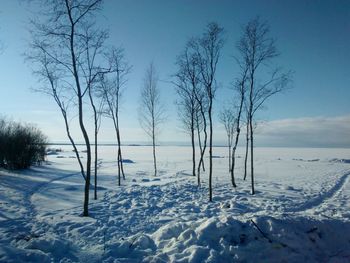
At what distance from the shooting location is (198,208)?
1230 cm

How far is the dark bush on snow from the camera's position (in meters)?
29.3

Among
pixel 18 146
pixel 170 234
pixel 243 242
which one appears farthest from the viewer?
pixel 18 146

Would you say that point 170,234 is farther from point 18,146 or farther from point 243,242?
point 18,146

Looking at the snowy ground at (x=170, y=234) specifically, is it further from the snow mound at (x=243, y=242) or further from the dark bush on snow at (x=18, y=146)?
the dark bush on snow at (x=18, y=146)

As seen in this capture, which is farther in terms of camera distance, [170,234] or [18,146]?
[18,146]

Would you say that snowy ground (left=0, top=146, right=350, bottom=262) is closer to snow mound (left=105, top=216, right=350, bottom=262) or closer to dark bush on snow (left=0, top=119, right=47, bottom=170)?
snow mound (left=105, top=216, right=350, bottom=262)

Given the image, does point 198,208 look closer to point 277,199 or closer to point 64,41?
point 277,199

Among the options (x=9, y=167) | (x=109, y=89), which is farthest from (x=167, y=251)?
(x=9, y=167)

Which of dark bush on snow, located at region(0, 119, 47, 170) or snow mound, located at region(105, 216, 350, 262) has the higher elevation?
dark bush on snow, located at region(0, 119, 47, 170)

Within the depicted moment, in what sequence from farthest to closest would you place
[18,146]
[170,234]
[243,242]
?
[18,146] < [170,234] < [243,242]

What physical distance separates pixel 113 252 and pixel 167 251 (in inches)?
53.6

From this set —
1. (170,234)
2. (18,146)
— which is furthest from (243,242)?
(18,146)

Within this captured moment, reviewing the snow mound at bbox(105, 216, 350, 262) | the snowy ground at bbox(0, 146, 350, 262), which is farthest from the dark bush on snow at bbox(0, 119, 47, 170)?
the snow mound at bbox(105, 216, 350, 262)

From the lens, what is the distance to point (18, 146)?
30.4 m
